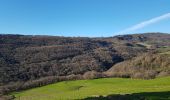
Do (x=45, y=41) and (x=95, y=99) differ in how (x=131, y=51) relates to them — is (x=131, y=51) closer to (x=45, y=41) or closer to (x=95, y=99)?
(x=45, y=41)

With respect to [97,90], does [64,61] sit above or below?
below

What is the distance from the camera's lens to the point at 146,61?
95.6m

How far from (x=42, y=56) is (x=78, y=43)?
1340 inches

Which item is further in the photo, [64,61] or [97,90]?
[64,61]

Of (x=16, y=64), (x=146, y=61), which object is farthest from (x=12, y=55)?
(x=146, y=61)

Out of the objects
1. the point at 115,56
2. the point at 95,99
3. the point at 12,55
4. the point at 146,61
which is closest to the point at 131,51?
the point at 115,56

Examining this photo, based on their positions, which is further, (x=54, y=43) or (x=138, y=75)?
(x=54, y=43)

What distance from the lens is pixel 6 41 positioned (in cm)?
11431

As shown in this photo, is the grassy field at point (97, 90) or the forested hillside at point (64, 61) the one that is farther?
the forested hillside at point (64, 61)

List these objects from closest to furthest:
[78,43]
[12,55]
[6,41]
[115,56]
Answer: [12,55]
[6,41]
[115,56]
[78,43]

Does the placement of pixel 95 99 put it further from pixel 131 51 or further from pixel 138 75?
pixel 131 51

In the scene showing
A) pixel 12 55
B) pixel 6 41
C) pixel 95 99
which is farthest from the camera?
pixel 6 41

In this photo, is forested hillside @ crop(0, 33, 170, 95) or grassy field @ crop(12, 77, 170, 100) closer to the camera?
grassy field @ crop(12, 77, 170, 100)

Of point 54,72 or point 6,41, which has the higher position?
point 6,41
